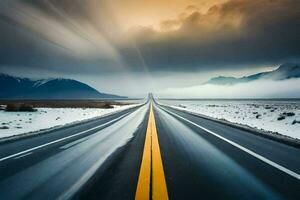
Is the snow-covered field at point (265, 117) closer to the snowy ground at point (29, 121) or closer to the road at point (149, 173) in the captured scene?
the road at point (149, 173)

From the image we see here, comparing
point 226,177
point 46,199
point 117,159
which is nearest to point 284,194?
point 226,177

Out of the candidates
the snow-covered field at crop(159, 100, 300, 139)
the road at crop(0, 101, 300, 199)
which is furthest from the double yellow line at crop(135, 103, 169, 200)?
the snow-covered field at crop(159, 100, 300, 139)

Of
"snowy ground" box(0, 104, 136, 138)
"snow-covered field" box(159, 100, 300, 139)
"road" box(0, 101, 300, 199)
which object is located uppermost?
"road" box(0, 101, 300, 199)

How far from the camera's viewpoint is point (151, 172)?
17.4ft

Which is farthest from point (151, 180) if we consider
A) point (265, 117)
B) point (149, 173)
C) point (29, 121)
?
point (265, 117)

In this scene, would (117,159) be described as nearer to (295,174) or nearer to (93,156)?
(93,156)

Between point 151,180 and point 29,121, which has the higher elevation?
point 151,180

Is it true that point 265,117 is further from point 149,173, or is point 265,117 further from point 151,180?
point 151,180

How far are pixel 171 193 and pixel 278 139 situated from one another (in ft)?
25.4

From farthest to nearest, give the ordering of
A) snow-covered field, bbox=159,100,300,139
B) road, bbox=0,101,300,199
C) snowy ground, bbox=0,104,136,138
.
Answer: snow-covered field, bbox=159,100,300,139 < snowy ground, bbox=0,104,136,138 < road, bbox=0,101,300,199

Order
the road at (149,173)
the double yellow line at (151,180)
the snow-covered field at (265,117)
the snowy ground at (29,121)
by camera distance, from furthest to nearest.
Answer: the snow-covered field at (265,117) → the snowy ground at (29,121) → the road at (149,173) → the double yellow line at (151,180)

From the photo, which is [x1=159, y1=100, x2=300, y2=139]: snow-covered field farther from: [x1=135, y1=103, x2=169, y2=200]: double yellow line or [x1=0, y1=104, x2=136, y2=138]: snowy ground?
[x1=0, y1=104, x2=136, y2=138]: snowy ground

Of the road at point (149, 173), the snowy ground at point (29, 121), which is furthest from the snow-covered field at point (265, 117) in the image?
the snowy ground at point (29, 121)

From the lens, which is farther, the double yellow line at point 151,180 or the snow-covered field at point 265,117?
the snow-covered field at point 265,117
